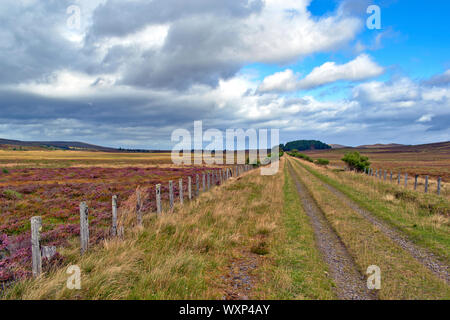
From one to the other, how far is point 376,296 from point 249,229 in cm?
502

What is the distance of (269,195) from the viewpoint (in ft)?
56.1

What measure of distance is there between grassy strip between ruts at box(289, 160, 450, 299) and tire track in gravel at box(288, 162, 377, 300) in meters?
0.19

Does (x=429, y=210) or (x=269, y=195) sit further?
(x=269, y=195)

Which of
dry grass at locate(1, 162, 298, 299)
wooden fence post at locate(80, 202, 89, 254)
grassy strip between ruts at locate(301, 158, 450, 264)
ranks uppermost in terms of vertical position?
wooden fence post at locate(80, 202, 89, 254)

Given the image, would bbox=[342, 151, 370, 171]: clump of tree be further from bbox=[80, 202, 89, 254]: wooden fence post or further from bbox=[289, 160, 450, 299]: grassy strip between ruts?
bbox=[80, 202, 89, 254]: wooden fence post

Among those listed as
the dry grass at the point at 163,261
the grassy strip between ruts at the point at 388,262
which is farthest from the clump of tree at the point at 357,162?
the dry grass at the point at 163,261

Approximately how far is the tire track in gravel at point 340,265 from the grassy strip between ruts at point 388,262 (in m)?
0.19

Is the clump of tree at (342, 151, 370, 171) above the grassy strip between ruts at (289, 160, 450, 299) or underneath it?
above

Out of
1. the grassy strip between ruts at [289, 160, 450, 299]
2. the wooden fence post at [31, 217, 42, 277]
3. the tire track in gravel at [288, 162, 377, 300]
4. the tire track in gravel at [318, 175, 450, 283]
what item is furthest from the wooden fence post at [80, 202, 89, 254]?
the tire track in gravel at [318, 175, 450, 283]

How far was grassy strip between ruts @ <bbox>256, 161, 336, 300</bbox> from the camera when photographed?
510 cm

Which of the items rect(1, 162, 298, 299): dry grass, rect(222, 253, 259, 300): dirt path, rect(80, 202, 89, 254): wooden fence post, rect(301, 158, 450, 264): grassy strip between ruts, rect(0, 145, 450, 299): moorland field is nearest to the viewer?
rect(1, 162, 298, 299): dry grass
